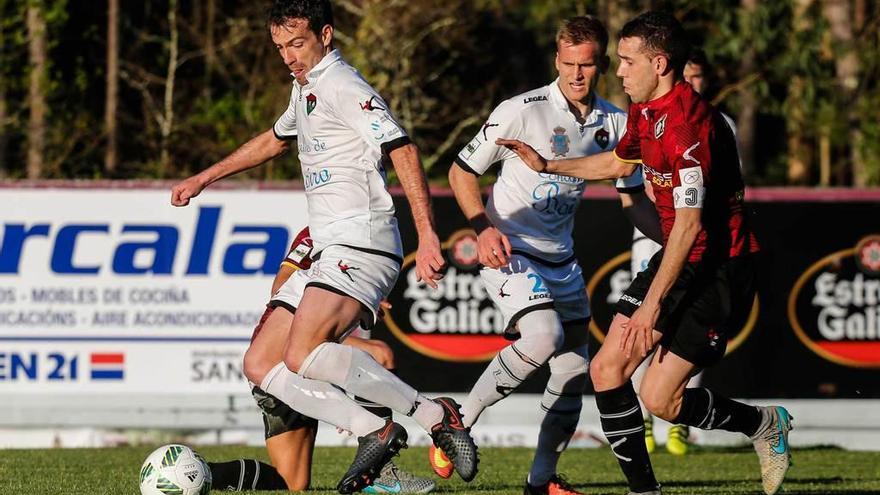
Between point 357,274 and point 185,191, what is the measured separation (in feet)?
3.60

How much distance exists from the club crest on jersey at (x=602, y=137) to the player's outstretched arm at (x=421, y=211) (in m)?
1.65

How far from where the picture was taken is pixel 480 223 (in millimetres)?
7176

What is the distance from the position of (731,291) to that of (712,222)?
0.32 m

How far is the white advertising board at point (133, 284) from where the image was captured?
37.1 ft

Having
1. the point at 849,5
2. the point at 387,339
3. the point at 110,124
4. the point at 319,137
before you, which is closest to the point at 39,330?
the point at 387,339

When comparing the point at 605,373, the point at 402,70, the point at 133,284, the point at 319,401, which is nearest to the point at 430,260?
the point at 319,401

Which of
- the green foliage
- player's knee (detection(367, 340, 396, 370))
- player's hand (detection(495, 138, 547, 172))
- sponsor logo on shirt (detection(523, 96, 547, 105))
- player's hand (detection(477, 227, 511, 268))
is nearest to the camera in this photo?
player's hand (detection(477, 227, 511, 268))

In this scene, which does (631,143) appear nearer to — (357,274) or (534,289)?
(534,289)

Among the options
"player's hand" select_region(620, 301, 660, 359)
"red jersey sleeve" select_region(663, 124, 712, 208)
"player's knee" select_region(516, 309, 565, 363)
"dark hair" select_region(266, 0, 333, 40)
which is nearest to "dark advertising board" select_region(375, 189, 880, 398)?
"player's knee" select_region(516, 309, 565, 363)

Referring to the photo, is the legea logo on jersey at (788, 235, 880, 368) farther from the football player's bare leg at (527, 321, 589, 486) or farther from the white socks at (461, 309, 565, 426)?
the white socks at (461, 309, 565, 426)

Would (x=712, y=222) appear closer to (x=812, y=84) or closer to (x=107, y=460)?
(x=107, y=460)

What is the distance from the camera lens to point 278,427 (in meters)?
7.34

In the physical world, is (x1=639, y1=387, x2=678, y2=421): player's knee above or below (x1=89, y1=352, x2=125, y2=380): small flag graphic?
above

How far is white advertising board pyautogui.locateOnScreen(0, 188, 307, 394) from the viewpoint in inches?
445
